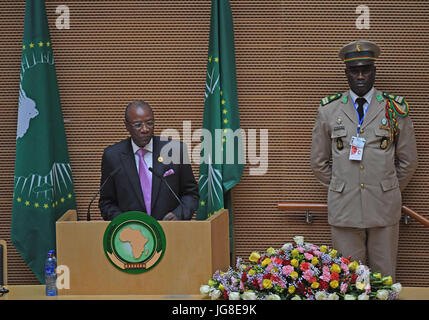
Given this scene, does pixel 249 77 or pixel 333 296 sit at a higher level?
pixel 249 77

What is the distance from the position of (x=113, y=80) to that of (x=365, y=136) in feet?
6.75

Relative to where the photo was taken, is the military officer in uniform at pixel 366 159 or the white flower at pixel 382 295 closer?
the white flower at pixel 382 295

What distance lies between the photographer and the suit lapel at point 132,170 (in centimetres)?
354

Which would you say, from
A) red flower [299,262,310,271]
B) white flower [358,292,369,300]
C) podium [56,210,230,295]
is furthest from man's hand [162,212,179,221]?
white flower [358,292,369,300]

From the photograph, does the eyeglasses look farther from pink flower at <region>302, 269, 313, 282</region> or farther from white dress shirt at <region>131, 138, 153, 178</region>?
pink flower at <region>302, 269, 313, 282</region>

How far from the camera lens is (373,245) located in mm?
4312

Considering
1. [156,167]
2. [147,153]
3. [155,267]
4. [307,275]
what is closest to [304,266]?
[307,275]

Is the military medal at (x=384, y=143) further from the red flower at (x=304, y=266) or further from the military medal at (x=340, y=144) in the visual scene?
the red flower at (x=304, y=266)

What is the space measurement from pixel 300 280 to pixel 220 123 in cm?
211

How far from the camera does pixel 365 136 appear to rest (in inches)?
166

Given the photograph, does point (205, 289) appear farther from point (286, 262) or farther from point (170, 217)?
point (170, 217)

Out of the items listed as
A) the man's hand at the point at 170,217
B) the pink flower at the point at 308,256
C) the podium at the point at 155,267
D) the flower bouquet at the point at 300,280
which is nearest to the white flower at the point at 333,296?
the flower bouquet at the point at 300,280
